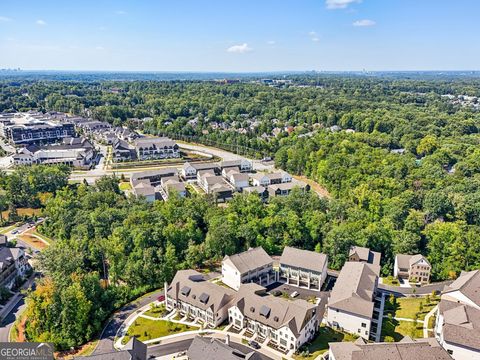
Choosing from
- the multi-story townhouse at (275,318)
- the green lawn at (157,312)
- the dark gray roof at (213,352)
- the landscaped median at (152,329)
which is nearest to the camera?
the dark gray roof at (213,352)

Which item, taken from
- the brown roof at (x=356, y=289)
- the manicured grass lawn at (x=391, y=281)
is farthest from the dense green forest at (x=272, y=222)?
the brown roof at (x=356, y=289)

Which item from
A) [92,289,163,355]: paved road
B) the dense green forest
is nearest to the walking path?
the dense green forest

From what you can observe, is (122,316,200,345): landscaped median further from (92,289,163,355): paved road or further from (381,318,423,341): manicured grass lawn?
(381,318,423,341): manicured grass lawn

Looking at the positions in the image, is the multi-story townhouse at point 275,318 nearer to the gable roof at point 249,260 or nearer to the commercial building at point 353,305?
the commercial building at point 353,305

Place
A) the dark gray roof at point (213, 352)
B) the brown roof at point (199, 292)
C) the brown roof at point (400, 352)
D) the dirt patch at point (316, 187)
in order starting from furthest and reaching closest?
1. the dirt patch at point (316, 187)
2. the brown roof at point (199, 292)
3. the dark gray roof at point (213, 352)
4. the brown roof at point (400, 352)

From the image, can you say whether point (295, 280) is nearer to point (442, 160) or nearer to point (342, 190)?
point (342, 190)

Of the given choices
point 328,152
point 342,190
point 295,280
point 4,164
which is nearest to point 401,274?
point 295,280
